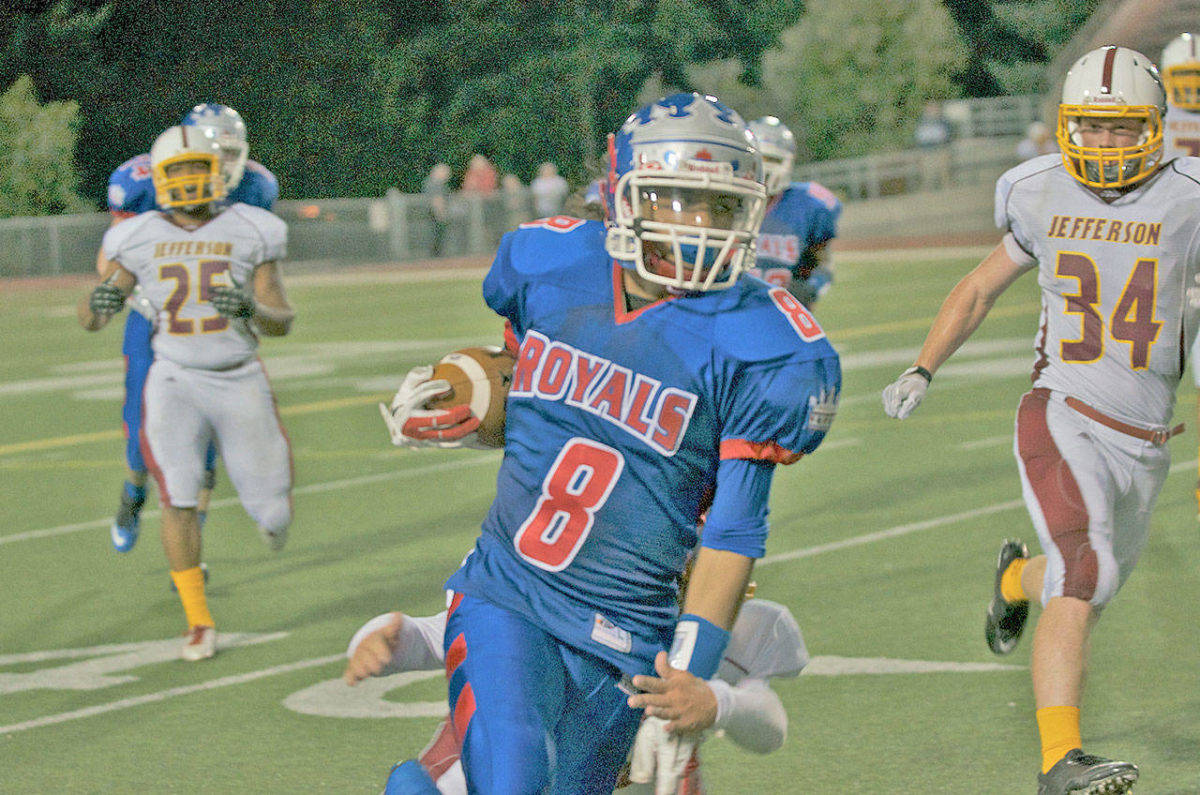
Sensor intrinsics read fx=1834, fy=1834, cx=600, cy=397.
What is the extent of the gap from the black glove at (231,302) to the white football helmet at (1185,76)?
401 centimetres

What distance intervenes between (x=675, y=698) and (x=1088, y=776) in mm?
1661

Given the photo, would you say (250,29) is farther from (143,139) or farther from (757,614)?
(757,614)

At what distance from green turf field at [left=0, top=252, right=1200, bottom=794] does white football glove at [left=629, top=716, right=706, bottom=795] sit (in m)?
1.74

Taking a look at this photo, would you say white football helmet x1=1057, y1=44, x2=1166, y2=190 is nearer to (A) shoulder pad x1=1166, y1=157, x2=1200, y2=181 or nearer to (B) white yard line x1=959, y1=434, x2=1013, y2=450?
(A) shoulder pad x1=1166, y1=157, x2=1200, y2=181

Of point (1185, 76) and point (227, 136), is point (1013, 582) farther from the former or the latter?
point (227, 136)

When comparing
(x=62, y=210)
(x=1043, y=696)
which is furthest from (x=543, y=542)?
(x=62, y=210)

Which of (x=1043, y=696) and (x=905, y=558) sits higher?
(x=1043, y=696)

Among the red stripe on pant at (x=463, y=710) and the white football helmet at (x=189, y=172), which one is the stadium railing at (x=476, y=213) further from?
the red stripe on pant at (x=463, y=710)

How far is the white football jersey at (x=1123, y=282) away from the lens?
17.1ft

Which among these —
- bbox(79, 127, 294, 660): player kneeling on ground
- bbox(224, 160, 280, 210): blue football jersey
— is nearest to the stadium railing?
bbox(224, 160, 280, 210): blue football jersey

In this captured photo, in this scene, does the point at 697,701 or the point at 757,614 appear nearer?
the point at 697,701

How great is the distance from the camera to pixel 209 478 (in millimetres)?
8039

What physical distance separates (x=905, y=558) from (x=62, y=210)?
2606 centimetres

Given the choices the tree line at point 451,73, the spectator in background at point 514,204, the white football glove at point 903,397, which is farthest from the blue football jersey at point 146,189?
the tree line at point 451,73
